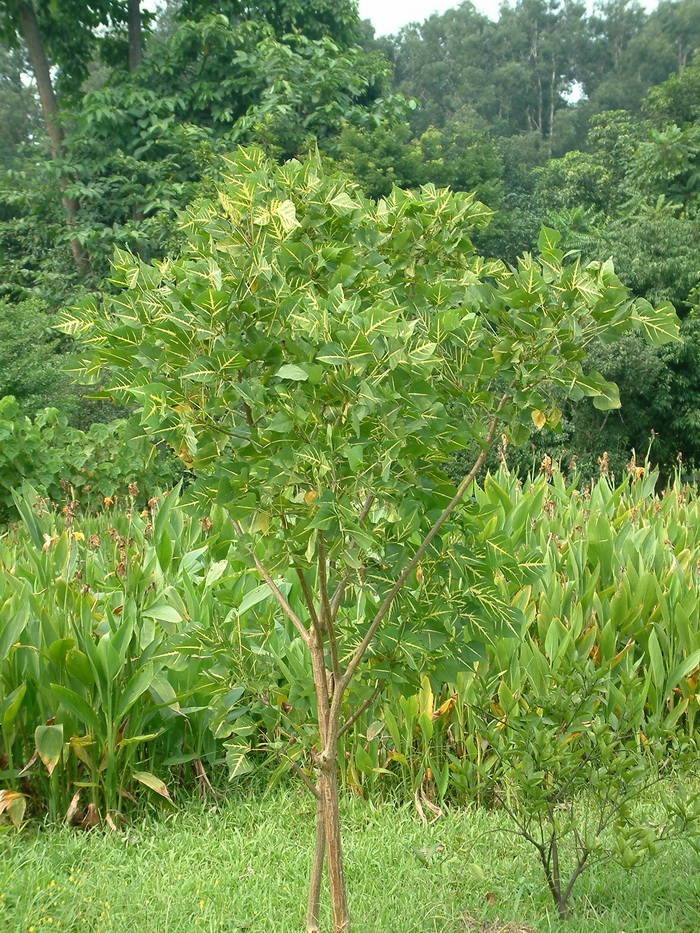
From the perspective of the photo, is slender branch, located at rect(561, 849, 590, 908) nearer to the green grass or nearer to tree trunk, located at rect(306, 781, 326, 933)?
the green grass

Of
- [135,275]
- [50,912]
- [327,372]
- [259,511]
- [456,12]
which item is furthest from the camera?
[456,12]

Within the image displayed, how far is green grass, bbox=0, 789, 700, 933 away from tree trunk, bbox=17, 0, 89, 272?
11.7m

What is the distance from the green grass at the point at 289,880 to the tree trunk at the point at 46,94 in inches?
461

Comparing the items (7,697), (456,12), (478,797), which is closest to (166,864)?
(7,697)

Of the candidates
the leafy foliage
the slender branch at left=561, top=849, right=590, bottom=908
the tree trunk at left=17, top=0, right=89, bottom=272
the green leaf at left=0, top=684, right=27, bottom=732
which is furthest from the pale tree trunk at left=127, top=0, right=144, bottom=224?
the slender branch at left=561, top=849, right=590, bottom=908

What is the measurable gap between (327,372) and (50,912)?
161cm

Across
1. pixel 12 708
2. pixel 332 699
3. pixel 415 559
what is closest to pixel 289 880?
pixel 332 699

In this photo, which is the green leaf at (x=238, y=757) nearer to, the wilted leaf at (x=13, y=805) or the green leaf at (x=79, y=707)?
the green leaf at (x=79, y=707)

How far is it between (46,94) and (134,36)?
1.62 meters

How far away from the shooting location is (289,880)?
2475 millimetres

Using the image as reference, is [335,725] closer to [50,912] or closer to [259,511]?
[259,511]

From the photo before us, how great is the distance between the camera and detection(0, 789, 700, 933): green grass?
87.8 inches

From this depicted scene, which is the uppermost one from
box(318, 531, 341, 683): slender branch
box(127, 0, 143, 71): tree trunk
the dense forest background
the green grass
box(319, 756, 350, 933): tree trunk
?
box(127, 0, 143, 71): tree trunk

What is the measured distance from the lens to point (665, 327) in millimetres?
Result: 1690
